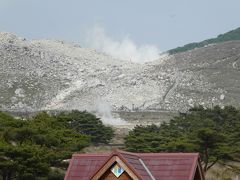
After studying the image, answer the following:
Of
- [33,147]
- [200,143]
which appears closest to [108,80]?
[200,143]

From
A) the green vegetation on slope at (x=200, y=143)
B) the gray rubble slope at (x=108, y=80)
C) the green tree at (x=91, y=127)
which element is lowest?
the green vegetation on slope at (x=200, y=143)

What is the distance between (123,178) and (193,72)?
115m

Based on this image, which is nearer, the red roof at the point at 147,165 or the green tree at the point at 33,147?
the red roof at the point at 147,165

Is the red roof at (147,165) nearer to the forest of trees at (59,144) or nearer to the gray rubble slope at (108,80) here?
the forest of trees at (59,144)

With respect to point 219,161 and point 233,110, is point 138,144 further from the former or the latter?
point 233,110

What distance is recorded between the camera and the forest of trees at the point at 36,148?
3180cm

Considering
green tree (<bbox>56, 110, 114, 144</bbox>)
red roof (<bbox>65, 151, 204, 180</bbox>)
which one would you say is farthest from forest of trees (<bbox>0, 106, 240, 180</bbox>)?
red roof (<bbox>65, 151, 204, 180</bbox>)

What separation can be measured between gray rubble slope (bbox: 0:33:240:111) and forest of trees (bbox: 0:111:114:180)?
61.3 m

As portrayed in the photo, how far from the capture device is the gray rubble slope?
11400 centimetres

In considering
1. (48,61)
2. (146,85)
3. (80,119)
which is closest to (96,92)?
(146,85)

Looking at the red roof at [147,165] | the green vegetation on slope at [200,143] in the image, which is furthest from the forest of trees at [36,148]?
the red roof at [147,165]

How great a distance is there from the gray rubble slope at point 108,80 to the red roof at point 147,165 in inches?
3557

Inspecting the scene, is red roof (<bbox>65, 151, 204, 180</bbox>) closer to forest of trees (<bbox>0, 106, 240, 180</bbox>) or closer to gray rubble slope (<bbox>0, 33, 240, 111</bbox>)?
forest of trees (<bbox>0, 106, 240, 180</bbox>)

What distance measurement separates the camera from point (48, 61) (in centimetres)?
13512
